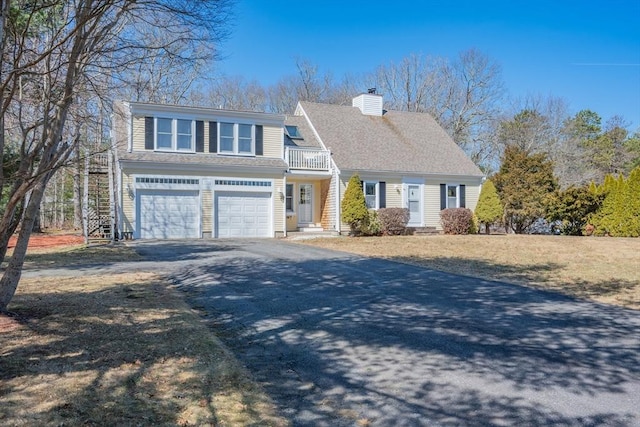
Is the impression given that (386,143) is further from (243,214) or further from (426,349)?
(426,349)

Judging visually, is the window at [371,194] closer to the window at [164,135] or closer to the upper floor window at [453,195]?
the upper floor window at [453,195]

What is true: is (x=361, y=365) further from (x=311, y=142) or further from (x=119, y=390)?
(x=311, y=142)

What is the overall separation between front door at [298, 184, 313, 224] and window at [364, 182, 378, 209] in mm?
2684

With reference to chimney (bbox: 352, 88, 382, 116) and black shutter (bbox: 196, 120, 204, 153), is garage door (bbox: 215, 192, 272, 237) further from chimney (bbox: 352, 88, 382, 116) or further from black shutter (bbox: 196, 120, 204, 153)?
chimney (bbox: 352, 88, 382, 116)

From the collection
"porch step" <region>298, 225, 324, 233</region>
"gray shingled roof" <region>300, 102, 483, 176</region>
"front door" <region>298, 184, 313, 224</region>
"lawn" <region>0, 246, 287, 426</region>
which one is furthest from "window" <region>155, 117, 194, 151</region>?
"lawn" <region>0, 246, 287, 426</region>

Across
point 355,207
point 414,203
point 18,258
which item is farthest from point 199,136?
point 18,258

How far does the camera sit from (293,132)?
78.0 feet

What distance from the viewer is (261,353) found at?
491cm

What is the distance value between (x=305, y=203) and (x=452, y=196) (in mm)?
7305

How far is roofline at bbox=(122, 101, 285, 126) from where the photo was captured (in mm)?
18797

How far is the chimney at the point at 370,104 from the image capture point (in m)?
26.6

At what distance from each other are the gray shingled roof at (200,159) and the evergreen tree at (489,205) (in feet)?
31.3

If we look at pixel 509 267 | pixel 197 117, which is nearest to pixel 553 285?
pixel 509 267

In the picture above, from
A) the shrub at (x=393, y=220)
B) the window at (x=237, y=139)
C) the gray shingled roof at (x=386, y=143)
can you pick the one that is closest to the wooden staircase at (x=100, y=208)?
the window at (x=237, y=139)
